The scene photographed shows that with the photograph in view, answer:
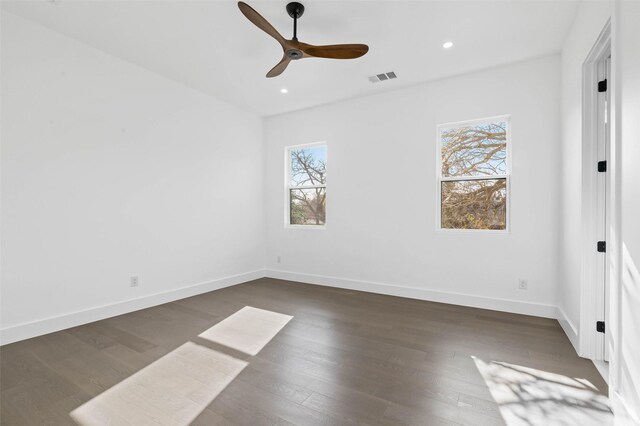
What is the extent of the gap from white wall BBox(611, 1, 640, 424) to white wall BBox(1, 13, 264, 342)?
4.39 meters

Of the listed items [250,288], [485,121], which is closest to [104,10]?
[250,288]

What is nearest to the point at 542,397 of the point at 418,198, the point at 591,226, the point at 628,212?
the point at 628,212

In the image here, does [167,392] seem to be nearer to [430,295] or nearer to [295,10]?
[295,10]

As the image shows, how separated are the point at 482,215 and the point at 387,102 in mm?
2063

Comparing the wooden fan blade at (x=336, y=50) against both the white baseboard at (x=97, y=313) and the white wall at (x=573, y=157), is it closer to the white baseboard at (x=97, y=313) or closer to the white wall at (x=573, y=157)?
the white wall at (x=573, y=157)

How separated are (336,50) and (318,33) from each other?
508 mm

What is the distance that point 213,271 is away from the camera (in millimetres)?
4641

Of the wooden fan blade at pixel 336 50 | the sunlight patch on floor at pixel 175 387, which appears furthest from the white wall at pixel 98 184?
the wooden fan blade at pixel 336 50

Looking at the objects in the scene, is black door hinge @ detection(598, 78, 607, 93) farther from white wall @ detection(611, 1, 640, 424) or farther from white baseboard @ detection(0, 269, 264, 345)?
white baseboard @ detection(0, 269, 264, 345)

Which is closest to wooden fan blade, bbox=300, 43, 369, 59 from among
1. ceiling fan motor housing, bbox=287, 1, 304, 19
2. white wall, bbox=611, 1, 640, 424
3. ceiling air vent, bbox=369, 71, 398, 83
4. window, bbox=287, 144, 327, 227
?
ceiling fan motor housing, bbox=287, 1, 304, 19

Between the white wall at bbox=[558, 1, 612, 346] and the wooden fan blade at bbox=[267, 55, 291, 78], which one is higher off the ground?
the wooden fan blade at bbox=[267, 55, 291, 78]

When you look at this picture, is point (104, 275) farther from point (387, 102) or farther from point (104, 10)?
point (387, 102)

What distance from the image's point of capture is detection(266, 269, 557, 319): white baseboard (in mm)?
3424

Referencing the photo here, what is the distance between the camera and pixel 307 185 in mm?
5262
